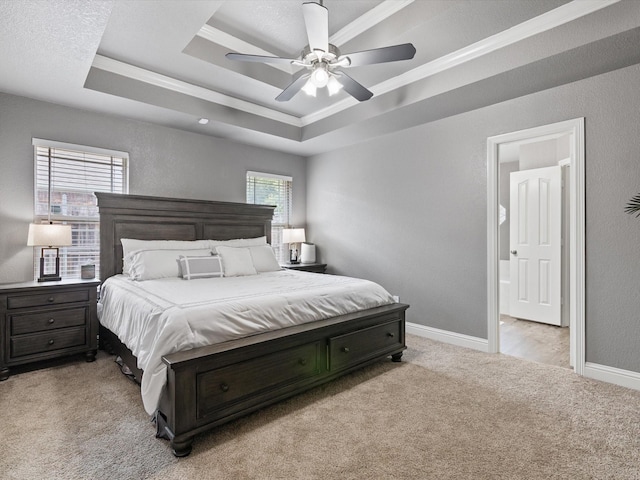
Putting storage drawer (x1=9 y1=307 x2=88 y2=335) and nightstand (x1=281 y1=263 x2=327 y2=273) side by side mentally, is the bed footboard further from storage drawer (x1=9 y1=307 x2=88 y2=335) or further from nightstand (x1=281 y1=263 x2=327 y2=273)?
nightstand (x1=281 y1=263 x2=327 y2=273)

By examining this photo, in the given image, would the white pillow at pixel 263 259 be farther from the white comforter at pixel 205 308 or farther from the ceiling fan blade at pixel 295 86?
the ceiling fan blade at pixel 295 86

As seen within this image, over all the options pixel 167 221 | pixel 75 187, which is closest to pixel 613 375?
pixel 167 221

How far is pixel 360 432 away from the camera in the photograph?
2066 millimetres

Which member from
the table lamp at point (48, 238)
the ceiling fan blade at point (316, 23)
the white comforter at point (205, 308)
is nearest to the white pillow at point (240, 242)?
the white comforter at point (205, 308)

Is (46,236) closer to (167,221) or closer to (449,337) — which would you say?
(167,221)

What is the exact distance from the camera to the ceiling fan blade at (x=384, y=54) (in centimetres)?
220

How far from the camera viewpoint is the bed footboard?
6.12 ft

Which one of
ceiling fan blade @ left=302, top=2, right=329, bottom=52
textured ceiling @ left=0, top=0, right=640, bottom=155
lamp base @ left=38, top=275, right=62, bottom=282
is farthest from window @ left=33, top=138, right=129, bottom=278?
ceiling fan blade @ left=302, top=2, right=329, bottom=52

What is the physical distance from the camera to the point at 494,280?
11.5 ft

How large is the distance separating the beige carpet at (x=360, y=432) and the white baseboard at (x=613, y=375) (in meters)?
0.09

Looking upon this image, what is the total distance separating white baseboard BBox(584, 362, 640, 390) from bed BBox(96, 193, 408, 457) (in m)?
1.57

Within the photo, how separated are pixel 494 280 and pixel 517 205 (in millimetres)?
2139

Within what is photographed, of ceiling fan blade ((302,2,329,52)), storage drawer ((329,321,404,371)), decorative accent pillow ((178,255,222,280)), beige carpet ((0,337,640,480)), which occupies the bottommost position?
beige carpet ((0,337,640,480))

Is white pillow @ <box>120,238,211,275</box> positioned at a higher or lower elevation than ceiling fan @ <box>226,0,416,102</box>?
lower
